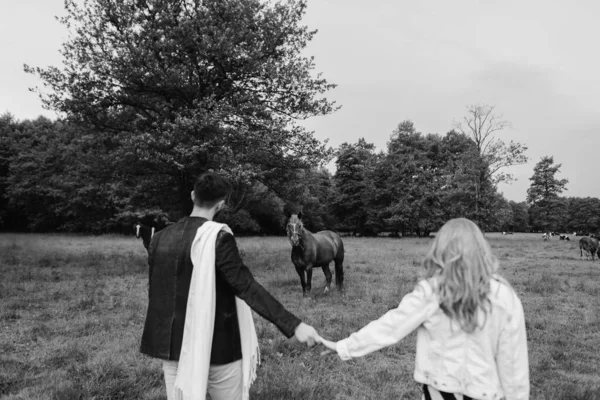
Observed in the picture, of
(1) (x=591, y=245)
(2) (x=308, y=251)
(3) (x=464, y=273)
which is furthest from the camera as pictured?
(1) (x=591, y=245)

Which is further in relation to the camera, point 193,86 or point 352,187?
point 352,187

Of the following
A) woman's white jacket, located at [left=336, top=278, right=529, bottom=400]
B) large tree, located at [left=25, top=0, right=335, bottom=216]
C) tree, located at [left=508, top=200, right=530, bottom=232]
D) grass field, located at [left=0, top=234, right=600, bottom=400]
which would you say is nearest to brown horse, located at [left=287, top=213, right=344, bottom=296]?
grass field, located at [left=0, top=234, right=600, bottom=400]

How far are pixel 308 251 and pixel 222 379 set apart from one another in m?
8.60

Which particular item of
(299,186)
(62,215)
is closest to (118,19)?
(299,186)

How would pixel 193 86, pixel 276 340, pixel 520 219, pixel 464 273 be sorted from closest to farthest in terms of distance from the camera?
pixel 464 273, pixel 276 340, pixel 193 86, pixel 520 219

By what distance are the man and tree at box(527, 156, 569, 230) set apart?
8453 cm

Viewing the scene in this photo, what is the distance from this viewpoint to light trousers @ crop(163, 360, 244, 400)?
3.07m

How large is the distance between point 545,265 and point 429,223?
102 feet

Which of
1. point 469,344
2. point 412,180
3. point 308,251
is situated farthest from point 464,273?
point 412,180

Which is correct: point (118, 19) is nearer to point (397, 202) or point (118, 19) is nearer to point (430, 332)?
point (430, 332)

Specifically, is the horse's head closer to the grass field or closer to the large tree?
the grass field

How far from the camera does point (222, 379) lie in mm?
3082

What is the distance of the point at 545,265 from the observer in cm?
1980

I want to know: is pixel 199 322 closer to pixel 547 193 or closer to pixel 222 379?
pixel 222 379
